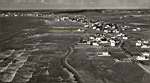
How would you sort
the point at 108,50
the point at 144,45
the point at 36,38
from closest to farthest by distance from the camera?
the point at 108,50, the point at 144,45, the point at 36,38

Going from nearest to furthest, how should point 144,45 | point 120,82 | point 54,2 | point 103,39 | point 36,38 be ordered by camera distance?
1. point 120,82
2. point 144,45
3. point 103,39
4. point 36,38
5. point 54,2

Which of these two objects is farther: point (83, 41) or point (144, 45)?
point (83, 41)

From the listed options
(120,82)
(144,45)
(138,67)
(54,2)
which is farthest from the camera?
(54,2)

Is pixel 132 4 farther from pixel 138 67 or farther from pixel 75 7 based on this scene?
pixel 138 67

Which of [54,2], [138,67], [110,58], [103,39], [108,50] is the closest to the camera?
[138,67]

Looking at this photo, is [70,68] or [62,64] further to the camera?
[62,64]

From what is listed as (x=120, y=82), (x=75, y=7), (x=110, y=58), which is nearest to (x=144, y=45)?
(x=110, y=58)

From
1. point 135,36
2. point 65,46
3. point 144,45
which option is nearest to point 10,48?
point 65,46

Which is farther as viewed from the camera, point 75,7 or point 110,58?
point 75,7

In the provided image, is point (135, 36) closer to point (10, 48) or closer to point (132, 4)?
point (10, 48)
